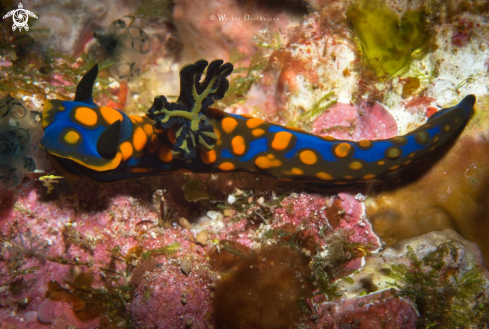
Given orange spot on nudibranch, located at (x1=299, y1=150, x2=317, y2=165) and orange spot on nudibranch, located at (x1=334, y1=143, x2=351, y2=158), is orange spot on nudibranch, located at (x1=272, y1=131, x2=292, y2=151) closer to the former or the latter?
orange spot on nudibranch, located at (x1=299, y1=150, x2=317, y2=165)

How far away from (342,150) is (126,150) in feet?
8.00

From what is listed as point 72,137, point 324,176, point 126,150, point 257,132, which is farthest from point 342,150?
point 72,137

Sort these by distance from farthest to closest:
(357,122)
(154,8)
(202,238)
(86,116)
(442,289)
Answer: (154,8)
(357,122)
(202,238)
(442,289)
(86,116)

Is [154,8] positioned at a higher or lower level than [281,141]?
higher

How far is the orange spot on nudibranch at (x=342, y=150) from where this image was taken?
3.34 meters

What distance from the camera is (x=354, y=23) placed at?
366cm

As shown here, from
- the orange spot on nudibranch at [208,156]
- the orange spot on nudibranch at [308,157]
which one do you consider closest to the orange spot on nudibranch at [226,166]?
the orange spot on nudibranch at [208,156]

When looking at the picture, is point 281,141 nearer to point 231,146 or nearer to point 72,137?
point 231,146

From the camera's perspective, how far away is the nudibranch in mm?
2955

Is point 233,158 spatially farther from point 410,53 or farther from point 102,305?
point 410,53

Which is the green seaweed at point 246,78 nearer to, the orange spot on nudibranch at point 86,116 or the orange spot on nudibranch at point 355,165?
the orange spot on nudibranch at point 355,165

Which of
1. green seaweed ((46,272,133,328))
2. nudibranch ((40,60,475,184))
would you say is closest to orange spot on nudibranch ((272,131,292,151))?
nudibranch ((40,60,475,184))

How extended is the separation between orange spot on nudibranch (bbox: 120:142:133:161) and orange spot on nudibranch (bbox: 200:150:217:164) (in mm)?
776

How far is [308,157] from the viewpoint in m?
3.32
